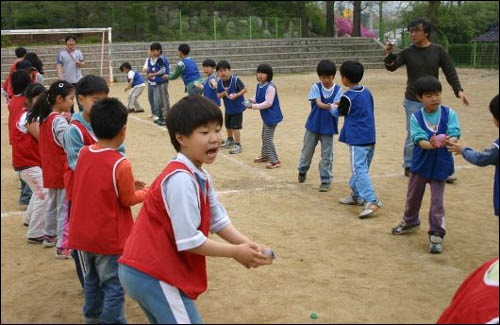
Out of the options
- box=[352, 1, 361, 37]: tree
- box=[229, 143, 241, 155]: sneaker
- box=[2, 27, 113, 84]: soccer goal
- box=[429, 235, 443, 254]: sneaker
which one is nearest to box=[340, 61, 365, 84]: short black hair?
box=[429, 235, 443, 254]: sneaker

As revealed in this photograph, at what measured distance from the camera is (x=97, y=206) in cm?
364

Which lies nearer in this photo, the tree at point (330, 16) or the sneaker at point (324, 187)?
the sneaker at point (324, 187)

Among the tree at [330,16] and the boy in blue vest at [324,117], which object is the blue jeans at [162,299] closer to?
the boy in blue vest at [324,117]

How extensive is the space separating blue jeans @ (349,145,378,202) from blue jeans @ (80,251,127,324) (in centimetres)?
341

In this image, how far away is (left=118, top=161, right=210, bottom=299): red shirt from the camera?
2.74m

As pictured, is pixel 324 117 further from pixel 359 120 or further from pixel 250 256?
pixel 250 256

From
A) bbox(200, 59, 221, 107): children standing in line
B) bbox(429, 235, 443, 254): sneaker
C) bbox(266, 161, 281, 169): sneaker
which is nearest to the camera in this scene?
bbox(429, 235, 443, 254): sneaker

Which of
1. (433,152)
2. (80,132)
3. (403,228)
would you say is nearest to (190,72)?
(403,228)

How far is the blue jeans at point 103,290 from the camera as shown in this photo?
369cm

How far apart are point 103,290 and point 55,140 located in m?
1.87

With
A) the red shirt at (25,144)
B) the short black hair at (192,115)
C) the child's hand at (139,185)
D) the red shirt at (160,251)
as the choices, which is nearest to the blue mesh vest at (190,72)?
the red shirt at (25,144)

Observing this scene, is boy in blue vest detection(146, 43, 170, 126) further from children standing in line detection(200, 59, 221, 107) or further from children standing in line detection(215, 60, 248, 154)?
children standing in line detection(215, 60, 248, 154)

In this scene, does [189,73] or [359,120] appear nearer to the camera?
[359,120]

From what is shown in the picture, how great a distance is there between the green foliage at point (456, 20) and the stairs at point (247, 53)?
314cm
